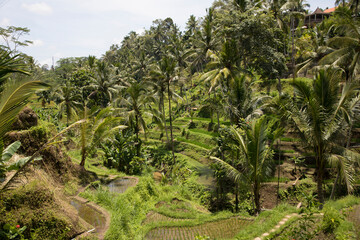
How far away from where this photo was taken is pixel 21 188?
5.55 m

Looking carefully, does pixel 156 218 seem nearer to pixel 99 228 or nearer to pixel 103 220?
pixel 103 220

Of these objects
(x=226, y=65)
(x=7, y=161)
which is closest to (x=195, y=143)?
(x=226, y=65)

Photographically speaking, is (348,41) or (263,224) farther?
(348,41)

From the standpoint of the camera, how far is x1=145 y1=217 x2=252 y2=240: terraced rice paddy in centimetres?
826

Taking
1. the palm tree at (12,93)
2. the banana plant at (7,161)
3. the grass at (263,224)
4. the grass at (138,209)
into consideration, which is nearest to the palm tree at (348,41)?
the grass at (263,224)

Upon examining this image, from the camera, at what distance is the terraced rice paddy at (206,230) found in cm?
826

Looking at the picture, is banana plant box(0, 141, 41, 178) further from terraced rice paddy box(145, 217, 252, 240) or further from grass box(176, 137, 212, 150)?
grass box(176, 137, 212, 150)

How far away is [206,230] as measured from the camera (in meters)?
8.80

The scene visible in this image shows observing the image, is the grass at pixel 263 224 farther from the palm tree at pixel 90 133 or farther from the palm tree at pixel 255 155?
the palm tree at pixel 90 133

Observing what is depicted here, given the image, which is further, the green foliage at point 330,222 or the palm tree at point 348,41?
the palm tree at point 348,41

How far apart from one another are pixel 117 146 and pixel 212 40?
13285mm

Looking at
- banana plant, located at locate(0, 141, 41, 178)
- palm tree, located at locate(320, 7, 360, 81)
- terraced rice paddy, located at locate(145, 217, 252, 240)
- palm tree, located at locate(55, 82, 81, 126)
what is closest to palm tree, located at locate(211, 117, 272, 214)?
terraced rice paddy, located at locate(145, 217, 252, 240)

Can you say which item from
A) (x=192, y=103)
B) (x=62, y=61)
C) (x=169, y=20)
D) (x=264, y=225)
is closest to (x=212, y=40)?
(x=192, y=103)

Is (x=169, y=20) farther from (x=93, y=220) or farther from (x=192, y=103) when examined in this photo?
(x=93, y=220)
